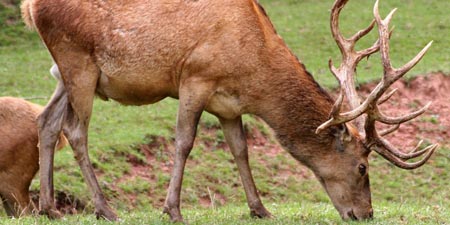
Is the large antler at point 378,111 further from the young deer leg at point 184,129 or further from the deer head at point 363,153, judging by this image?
the young deer leg at point 184,129

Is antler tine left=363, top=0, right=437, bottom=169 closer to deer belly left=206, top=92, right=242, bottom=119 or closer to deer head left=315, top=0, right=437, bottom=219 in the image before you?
deer head left=315, top=0, right=437, bottom=219

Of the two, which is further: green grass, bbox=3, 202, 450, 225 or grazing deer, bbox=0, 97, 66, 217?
grazing deer, bbox=0, 97, 66, 217

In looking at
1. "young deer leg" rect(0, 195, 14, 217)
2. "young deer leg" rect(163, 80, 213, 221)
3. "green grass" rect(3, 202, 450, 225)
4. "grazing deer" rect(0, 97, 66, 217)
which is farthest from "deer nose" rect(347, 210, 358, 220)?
"young deer leg" rect(0, 195, 14, 217)

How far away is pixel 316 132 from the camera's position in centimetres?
872

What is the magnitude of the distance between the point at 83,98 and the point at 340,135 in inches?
94.5

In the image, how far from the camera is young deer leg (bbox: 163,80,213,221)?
8.79m

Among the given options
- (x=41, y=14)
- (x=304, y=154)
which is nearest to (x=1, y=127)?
(x=41, y=14)

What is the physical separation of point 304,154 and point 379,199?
5278 mm

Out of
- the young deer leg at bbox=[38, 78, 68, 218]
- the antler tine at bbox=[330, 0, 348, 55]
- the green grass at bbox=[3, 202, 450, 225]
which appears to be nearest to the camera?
the green grass at bbox=[3, 202, 450, 225]

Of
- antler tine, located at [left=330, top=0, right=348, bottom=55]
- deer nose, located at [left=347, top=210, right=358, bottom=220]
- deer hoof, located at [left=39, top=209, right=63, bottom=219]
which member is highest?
antler tine, located at [left=330, top=0, right=348, bottom=55]

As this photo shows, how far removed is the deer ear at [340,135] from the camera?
355 inches

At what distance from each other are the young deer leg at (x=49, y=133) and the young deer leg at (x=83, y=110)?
0.21m

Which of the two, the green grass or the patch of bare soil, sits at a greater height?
the green grass

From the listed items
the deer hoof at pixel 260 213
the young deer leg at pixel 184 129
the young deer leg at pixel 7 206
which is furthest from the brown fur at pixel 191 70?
the young deer leg at pixel 7 206
